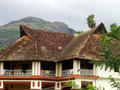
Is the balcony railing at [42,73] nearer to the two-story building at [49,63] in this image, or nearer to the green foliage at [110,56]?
the two-story building at [49,63]

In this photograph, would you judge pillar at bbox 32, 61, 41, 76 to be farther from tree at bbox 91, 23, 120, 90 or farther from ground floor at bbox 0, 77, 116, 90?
tree at bbox 91, 23, 120, 90

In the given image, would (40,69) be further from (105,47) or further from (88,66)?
(105,47)

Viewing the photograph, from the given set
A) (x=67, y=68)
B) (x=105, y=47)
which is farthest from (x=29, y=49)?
(x=105, y=47)

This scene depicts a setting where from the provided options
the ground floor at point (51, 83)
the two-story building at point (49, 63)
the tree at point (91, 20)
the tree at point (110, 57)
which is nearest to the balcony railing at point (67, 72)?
the two-story building at point (49, 63)

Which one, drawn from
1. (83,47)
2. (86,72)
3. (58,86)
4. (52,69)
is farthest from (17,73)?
(83,47)

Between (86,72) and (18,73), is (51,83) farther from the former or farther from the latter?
(86,72)

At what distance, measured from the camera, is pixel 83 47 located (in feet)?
94.3

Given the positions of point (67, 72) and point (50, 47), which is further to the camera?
point (50, 47)

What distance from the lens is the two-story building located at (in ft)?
92.6

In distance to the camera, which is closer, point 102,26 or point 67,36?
point 102,26

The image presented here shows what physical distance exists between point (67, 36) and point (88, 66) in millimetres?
5713

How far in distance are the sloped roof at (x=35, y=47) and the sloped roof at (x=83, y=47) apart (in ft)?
3.25

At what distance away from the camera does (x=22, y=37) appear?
104ft

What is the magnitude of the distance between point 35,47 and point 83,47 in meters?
4.65
